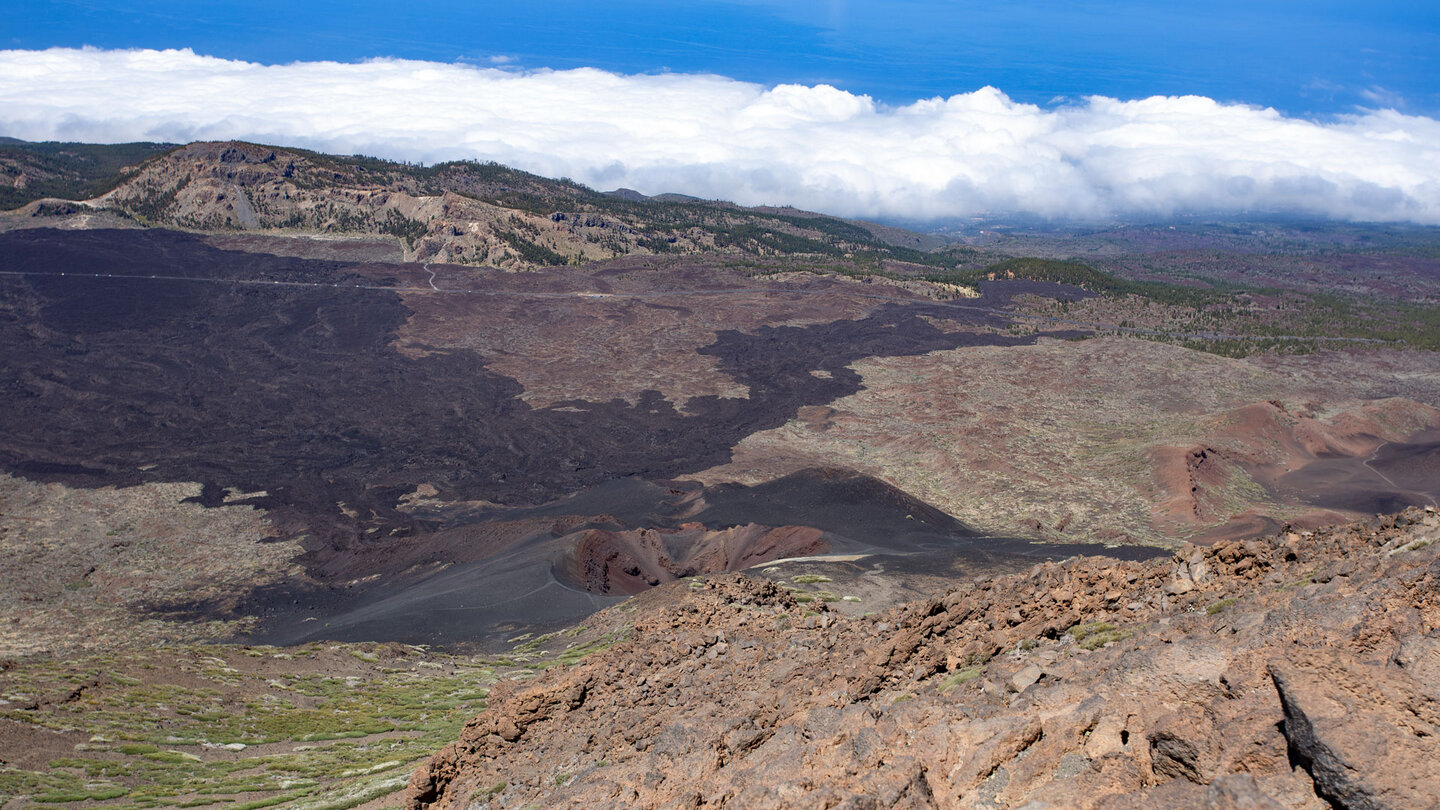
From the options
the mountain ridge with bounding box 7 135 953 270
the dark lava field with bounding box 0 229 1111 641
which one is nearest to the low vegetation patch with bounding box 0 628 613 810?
the dark lava field with bounding box 0 229 1111 641

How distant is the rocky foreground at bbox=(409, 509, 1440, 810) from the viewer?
3930 millimetres

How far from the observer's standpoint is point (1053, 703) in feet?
16.9

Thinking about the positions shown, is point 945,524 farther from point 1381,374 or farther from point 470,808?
point 1381,374

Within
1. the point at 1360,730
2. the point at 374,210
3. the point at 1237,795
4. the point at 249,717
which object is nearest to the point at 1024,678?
the point at 1237,795

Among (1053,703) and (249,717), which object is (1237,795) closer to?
(1053,703)

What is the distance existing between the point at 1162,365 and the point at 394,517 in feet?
149

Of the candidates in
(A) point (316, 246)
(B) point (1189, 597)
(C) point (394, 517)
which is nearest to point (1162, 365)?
(C) point (394, 517)

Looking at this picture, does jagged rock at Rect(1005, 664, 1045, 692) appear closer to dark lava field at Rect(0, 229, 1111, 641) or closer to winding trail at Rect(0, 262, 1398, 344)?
dark lava field at Rect(0, 229, 1111, 641)

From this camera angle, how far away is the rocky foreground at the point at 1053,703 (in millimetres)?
3930

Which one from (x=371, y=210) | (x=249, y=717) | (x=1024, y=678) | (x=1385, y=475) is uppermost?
(x=371, y=210)

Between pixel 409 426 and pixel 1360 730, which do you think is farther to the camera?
pixel 409 426

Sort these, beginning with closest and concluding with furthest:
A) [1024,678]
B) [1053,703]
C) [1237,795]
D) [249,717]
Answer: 1. [1237,795]
2. [1053,703]
3. [1024,678]
4. [249,717]

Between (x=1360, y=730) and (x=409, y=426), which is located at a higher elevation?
(x=1360, y=730)

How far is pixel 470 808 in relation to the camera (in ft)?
23.9
